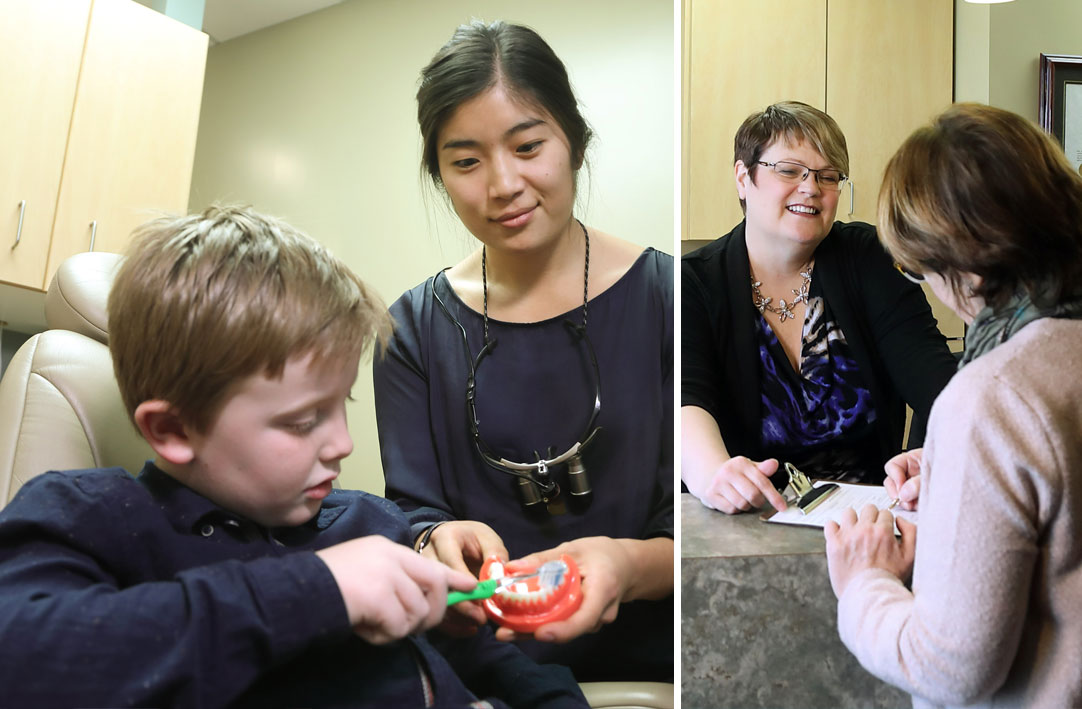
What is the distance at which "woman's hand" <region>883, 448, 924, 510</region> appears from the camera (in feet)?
2.59

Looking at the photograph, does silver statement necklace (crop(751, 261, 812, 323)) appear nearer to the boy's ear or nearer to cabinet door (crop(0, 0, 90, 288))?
the boy's ear

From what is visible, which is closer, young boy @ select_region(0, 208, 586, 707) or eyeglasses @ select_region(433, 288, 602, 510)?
young boy @ select_region(0, 208, 586, 707)

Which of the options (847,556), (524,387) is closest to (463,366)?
(524,387)

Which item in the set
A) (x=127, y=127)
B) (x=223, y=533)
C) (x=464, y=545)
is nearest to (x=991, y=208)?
(x=464, y=545)

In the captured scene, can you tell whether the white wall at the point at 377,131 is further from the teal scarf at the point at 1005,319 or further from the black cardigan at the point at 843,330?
the teal scarf at the point at 1005,319

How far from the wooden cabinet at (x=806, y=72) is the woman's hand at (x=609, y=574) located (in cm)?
33

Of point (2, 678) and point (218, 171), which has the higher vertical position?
point (218, 171)

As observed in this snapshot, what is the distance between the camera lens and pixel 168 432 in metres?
0.65

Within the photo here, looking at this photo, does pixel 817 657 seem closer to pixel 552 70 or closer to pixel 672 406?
pixel 672 406

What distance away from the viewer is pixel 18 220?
811 millimetres

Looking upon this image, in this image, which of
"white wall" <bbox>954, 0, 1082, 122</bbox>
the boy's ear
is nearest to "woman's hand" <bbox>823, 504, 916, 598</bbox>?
"white wall" <bbox>954, 0, 1082, 122</bbox>

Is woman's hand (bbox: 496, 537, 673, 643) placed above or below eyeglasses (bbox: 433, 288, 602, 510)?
below

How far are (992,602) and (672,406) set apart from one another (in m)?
0.33

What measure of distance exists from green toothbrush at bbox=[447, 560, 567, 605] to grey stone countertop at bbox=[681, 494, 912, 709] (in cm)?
14
